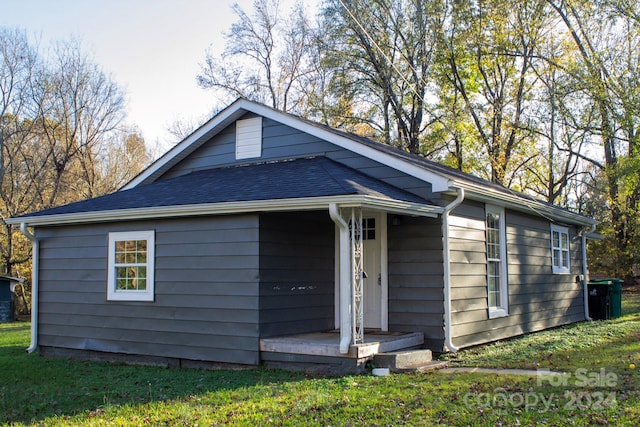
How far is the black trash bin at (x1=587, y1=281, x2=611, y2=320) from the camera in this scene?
51.2 feet

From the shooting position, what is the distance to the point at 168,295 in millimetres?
9805

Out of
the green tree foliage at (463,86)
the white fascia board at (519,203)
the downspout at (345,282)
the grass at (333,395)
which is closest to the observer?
the grass at (333,395)

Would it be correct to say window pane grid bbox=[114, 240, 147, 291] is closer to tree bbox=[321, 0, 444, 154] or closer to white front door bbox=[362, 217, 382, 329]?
white front door bbox=[362, 217, 382, 329]

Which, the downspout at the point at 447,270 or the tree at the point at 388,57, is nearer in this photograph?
the downspout at the point at 447,270

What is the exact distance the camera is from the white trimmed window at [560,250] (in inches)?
555

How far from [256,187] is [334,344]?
2735mm

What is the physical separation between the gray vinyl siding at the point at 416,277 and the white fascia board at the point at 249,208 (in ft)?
1.56

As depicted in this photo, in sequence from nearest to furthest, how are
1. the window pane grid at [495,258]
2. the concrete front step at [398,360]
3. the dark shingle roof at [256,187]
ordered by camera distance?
1. the concrete front step at [398,360]
2. the dark shingle roof at [256,187]
3. the window pane grid at [495,258]

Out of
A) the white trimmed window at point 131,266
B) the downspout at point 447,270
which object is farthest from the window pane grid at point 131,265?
the downspout at point 447,270

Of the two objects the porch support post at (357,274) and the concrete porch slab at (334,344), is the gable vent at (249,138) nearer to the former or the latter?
the porch support post at (357,274)

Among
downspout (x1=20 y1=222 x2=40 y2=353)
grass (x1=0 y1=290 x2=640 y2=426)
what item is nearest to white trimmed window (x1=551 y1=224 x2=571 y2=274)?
grass (x1=0 y1=290 x2=640 y2=426)

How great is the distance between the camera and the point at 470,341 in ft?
33.0

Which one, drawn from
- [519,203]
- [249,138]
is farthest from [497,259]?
[249,138]

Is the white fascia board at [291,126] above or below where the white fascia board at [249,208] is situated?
above
